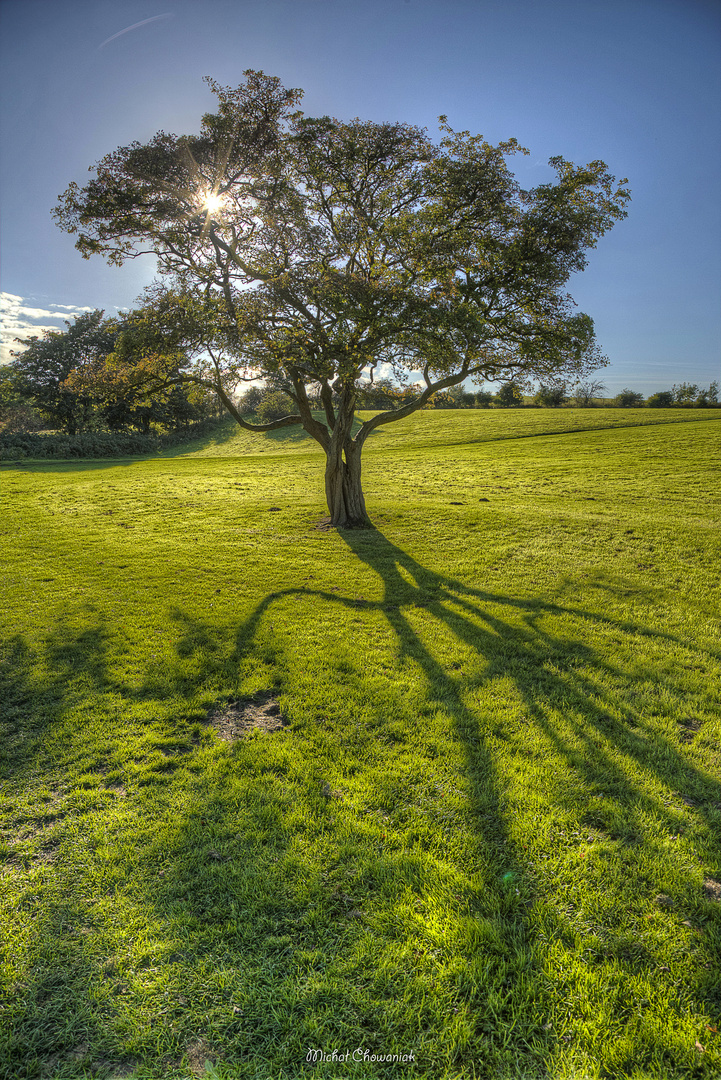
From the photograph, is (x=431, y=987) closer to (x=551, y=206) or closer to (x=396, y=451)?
(x=551, y=206)

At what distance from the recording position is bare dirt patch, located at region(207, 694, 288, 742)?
19.8 ft

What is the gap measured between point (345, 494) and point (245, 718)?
12.1 metres

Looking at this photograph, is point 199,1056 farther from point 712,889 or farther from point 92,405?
point 92,405

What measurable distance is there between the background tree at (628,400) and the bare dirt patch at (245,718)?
239 ft

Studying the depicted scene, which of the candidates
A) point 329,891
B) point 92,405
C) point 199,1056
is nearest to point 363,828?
point 329,891

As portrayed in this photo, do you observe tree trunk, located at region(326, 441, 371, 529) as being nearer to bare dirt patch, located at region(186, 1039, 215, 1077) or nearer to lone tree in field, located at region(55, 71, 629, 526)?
lone tree in field, located at region(55, 71, 629, 526)

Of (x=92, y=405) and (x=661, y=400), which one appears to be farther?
(x=661, y=400)

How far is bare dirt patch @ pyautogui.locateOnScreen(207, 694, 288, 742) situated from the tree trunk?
36.9ft

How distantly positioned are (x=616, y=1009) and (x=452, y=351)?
13037mm

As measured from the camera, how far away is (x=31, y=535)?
16859 millimetres

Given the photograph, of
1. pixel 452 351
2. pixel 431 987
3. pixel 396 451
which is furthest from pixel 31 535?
pixel 396 451

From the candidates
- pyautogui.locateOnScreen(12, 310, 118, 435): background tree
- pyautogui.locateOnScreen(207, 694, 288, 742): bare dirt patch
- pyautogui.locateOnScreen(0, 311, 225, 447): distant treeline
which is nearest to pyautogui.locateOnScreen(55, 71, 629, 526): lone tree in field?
pyautogui.locateOnScreen(207, 694, 288, 742): bare dirt patch

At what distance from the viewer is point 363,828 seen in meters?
4.34

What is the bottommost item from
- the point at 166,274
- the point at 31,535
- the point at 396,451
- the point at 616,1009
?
the point at 616,1009
